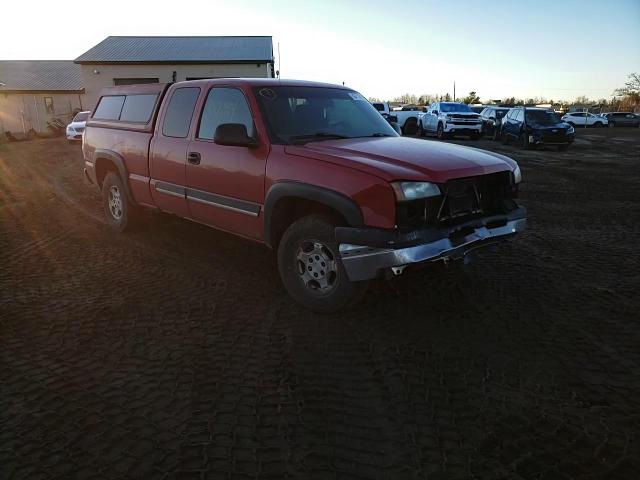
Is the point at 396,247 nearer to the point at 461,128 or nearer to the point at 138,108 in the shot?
the point at 138,108

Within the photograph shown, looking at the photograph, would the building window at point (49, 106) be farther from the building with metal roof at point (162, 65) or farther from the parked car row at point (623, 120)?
the parked car row at point (623, 120)

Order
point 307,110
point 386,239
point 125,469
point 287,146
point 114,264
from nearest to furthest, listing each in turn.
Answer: point 125,469
point 386,239
point 287,146
point 307,110
point 114,264

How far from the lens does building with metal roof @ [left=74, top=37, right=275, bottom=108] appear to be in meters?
31.3

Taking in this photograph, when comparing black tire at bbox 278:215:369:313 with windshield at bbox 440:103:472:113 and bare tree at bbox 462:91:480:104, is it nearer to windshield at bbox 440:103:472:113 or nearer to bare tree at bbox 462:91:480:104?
windshield at bbox 440:103:472:113

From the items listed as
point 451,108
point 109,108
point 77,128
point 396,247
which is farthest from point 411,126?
point 396,247

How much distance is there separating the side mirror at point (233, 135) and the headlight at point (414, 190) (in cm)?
147

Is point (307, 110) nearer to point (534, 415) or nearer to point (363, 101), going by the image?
point (363, 101)

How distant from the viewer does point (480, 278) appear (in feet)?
15.9

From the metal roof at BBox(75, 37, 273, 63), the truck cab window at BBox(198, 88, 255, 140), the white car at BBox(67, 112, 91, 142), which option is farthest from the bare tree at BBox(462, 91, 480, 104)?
the truck cab window at BBox(198, 88, 255, 140)

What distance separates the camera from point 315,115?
4688 mm

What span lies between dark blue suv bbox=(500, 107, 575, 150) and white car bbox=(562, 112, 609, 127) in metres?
27.5

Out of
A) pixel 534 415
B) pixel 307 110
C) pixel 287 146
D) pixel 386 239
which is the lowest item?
pixel 534 415

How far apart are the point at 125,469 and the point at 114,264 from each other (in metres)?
3.35

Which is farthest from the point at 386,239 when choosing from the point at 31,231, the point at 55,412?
the point at 31,231
